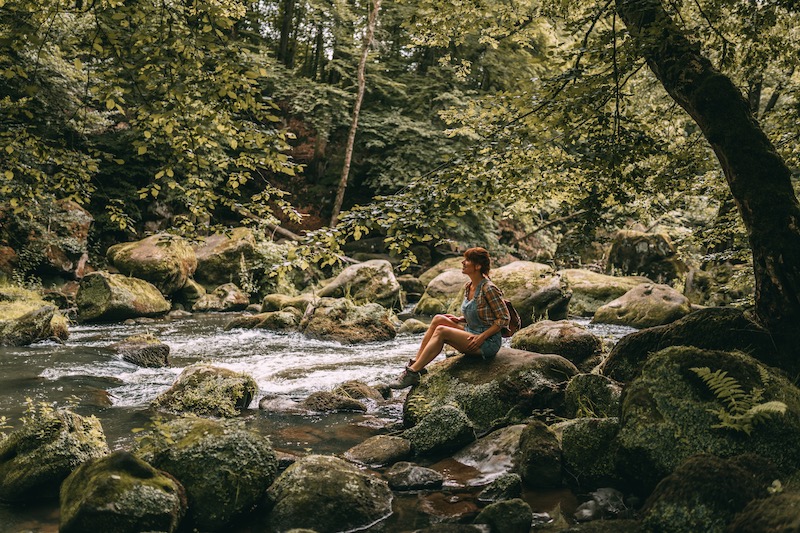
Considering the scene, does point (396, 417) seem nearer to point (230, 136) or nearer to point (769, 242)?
point (230, 136)

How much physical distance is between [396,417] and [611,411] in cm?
291

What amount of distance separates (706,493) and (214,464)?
12.5ft

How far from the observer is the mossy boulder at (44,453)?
15.3ft

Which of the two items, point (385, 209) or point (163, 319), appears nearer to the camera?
point (385, 209)

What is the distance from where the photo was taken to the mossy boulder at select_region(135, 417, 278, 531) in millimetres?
4387

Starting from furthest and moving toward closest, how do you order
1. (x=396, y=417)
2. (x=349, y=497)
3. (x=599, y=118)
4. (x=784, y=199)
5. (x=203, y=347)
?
1. (x=203, y=347)
2. (x=396, y=417)
3. (x=599, y=118)
4. (x=784, y=199)
5. (x=349, y=497)

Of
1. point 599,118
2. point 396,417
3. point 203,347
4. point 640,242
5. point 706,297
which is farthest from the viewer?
point 640,242

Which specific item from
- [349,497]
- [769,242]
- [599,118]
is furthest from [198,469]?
[769,242]

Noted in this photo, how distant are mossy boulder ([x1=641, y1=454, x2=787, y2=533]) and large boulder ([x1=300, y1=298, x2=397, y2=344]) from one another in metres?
9.86

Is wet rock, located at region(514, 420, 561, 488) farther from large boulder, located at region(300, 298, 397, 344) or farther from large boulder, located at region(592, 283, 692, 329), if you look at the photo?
large boulder, located at region(592, 283, 692, 329)

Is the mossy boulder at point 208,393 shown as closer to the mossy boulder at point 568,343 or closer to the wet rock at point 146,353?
the wet rock at point 146,353

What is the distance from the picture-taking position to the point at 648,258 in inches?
839

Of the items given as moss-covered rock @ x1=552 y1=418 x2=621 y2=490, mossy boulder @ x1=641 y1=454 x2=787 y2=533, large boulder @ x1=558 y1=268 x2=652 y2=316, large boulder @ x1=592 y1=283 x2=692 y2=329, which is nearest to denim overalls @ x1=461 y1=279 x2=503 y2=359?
moss-covered rock @ x1=552 y1=418 x2=621 y2=490

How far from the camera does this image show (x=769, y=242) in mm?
5457
